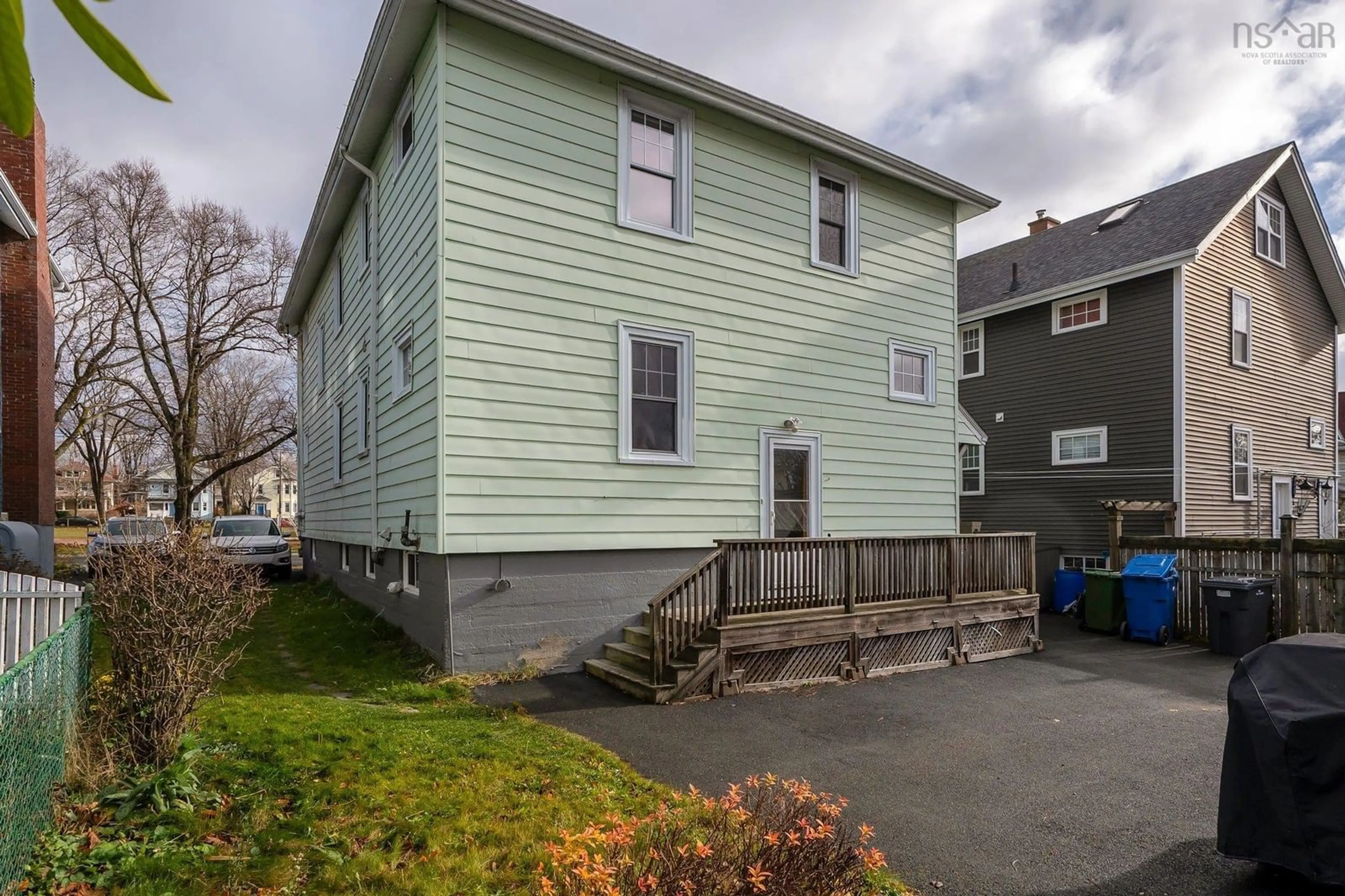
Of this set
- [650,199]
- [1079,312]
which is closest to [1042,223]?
[1079,312]

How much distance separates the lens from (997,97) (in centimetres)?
1086

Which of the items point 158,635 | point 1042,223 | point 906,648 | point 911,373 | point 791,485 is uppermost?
point 1042,223

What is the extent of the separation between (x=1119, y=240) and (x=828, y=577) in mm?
14194

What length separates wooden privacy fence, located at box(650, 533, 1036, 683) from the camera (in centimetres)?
748

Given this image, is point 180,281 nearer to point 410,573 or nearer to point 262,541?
point 262,541

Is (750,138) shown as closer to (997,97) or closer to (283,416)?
(997,97)

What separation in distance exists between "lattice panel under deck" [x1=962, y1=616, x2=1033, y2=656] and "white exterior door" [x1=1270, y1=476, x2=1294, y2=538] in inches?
455

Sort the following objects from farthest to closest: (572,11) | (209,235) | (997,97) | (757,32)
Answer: (209,235) → (997,97) → (572,11) → (757,32)

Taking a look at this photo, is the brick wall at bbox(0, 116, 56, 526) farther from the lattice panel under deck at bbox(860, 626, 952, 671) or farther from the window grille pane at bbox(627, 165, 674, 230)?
the lattice panel under deck at bbox(860, 626, 952, 671)

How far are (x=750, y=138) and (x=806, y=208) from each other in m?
1.27

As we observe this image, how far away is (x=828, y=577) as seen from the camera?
846 cm

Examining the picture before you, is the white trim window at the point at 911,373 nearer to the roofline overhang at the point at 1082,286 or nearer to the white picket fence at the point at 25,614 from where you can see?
the roofline overhang at the point at 1082,286

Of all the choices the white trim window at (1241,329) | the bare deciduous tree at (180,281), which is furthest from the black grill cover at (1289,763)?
the bare deciduous tree at (180,281)

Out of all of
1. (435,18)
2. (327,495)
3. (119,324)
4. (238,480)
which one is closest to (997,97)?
(435,18)
